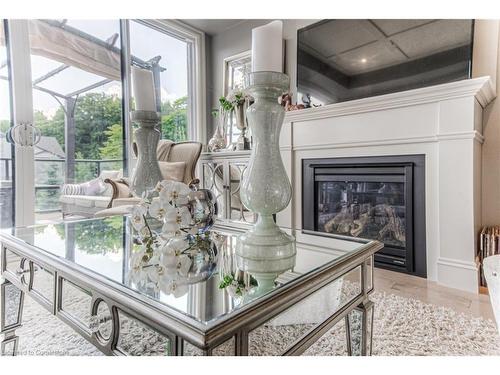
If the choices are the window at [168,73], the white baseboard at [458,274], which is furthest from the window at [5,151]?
the white baseboard at [458,274]

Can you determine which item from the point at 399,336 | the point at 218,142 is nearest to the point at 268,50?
the point at 399,336

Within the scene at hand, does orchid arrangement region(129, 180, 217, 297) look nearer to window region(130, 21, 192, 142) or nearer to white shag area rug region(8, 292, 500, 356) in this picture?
white shag area rug region(8, 292, 500, 356)

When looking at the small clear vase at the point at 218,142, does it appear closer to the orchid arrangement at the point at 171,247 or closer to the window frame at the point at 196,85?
the window frame at the point at 196,85

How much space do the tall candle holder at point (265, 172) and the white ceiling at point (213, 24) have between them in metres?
3.06

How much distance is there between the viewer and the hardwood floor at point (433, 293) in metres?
1.48

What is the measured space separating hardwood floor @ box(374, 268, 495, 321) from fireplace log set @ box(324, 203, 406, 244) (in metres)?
0.28

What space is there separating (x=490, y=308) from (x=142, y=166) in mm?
1759

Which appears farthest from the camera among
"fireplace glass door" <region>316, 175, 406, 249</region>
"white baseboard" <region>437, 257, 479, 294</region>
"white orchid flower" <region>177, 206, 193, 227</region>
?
"fireplace glass door" <region>316, 175, 406, 249</region>

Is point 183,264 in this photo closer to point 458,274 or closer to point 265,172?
point 265,172

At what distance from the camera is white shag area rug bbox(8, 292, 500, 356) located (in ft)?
3.59

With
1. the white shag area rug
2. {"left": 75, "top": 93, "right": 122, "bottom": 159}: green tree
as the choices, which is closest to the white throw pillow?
{"left": 75, "top": 93, "right": 122, "bottom": 159}: green tree

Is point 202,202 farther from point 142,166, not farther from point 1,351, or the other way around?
point 1,351

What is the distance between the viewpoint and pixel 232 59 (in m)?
3.50
